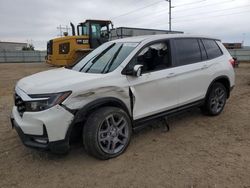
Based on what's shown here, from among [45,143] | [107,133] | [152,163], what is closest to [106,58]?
[107,133]

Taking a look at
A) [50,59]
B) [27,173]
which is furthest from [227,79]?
[50,59]

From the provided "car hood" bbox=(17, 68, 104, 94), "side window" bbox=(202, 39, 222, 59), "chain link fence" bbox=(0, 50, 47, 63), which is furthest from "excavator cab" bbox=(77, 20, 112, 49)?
"chain link fence" bbox=(0, 50, 47, 63)

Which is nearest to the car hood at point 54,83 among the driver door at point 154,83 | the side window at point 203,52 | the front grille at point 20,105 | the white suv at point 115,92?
the white suv at point 115,92

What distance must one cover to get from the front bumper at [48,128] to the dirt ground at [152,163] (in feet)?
1.31

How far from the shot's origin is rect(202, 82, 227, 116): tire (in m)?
5.39

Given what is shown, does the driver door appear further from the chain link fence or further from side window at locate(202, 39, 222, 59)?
the chain link fence

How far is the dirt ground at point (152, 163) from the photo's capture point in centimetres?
317

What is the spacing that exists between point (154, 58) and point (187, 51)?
2.88 ft

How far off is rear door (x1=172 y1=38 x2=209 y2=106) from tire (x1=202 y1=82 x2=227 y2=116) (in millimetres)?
278

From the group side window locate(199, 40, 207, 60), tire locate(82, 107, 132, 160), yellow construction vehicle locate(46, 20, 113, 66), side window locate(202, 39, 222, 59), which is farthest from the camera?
yellow construction vehicle locate(46, 20, 113, 66)

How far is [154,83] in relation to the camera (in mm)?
4191

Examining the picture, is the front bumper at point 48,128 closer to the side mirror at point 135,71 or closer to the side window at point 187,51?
the side mirror at point 135,71

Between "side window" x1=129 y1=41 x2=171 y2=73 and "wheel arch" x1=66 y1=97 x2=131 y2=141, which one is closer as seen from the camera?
"wheel arch" x1=66 y1=97 x2=131 y2=141

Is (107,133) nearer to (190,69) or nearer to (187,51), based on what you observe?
(190,69)
